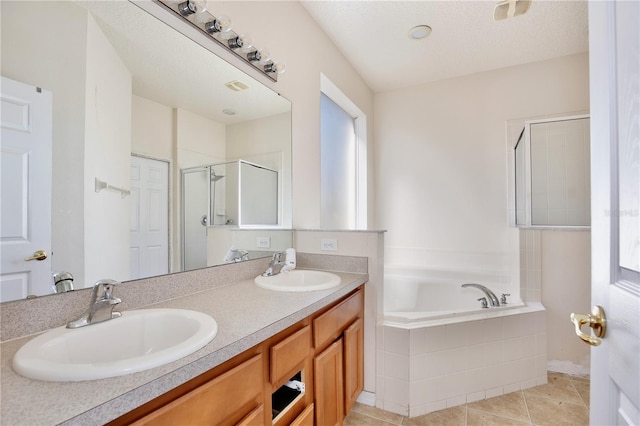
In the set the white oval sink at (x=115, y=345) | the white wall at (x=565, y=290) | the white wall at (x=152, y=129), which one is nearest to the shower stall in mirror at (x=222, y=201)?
the white wall at (x=152, y=129)

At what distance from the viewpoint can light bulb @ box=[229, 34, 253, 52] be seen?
4.78 ft

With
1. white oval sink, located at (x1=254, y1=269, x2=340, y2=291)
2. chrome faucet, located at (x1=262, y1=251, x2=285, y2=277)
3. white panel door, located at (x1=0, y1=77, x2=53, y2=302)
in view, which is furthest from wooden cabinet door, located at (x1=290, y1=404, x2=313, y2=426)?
white panel door, located at (x1=0, y1=77, x2=53, y2=302)

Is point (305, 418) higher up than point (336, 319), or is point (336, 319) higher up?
point (336, 319)

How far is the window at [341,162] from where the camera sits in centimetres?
279

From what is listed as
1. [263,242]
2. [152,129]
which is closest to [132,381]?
[152,129]

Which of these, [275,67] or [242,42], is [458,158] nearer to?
[275,67]

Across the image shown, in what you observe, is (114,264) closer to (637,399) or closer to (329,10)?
(637,399)

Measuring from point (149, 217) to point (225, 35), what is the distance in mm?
965

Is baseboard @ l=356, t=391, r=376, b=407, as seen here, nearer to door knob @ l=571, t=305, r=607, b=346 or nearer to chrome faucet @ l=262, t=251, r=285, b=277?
chrome faucet @ l=262, t=251, r=285, b=277

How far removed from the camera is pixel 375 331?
174 centimetres

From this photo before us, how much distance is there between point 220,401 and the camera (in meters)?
0.75

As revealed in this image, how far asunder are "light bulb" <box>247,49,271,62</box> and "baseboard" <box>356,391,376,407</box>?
2084 millimetres

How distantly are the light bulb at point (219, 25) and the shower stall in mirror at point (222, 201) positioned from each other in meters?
0.62

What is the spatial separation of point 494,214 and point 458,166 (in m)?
0.61
